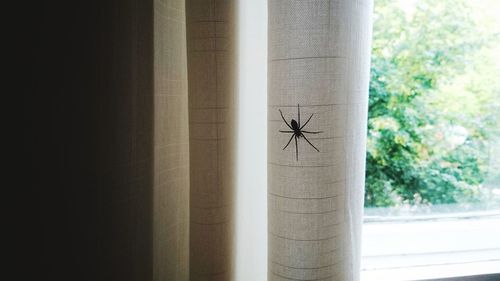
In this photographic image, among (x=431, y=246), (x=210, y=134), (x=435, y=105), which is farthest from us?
(x=435, y=105)

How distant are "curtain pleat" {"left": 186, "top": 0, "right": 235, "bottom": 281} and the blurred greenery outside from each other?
60 cm

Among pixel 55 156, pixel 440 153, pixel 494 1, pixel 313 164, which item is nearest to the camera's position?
pixel 55 156

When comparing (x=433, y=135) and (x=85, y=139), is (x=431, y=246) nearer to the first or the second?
(x=433, y=135)

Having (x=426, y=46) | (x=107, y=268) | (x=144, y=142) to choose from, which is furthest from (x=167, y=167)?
(x=426, y=46)

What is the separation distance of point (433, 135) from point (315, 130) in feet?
2.46

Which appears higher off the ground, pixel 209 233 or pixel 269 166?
pixel 269 166

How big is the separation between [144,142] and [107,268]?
0.18 metres

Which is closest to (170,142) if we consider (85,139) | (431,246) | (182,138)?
(182,138)

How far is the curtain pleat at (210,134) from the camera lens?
0.56m

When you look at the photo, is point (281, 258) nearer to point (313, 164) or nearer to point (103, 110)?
point (313, 164)

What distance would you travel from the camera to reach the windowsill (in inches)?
32.4

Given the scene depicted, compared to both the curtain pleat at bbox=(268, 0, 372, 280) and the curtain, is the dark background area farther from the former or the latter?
the curtain pleat at bbox=(268, 0, 372, 280)

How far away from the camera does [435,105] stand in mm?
1097

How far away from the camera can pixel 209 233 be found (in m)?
0.60
